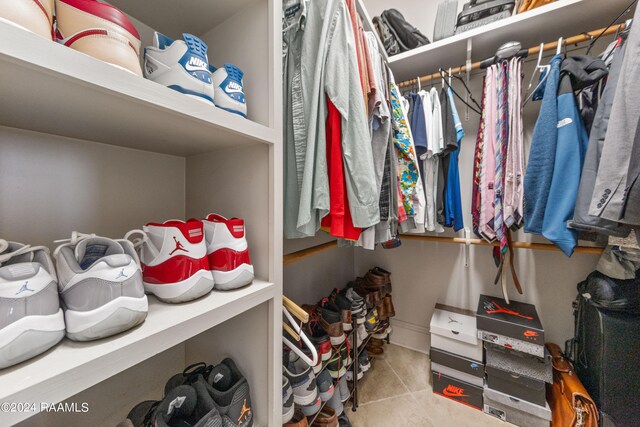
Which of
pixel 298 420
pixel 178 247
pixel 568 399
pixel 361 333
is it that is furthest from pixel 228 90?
pixel 568 399

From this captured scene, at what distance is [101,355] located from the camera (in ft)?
0.89

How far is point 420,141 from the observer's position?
1116mm

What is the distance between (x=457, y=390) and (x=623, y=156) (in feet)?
3.83

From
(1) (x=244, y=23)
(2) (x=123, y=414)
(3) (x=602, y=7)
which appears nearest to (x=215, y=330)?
(2) (x=123, y=414)

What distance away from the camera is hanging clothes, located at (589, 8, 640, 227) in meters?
0.63

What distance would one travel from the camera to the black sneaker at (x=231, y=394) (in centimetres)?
47

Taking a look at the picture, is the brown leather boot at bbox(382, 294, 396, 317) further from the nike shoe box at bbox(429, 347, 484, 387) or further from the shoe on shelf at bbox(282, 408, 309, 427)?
the shoe on shelf at bbox(282, 408, 309, 427)

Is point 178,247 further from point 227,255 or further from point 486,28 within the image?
point 486,28

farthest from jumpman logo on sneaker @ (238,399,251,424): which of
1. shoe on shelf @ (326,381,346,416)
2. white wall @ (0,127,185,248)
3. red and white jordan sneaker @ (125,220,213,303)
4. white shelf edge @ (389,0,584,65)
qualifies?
white shelf edge @ (389,0,584,65)

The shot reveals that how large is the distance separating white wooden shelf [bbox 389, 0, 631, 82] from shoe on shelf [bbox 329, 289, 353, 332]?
4.21 ft

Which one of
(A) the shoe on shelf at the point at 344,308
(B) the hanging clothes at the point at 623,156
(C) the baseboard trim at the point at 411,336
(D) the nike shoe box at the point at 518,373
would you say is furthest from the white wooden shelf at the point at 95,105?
(C) the baseboard trim at the point at 411,336

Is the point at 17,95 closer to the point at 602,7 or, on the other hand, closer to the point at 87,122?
the point at 87,122

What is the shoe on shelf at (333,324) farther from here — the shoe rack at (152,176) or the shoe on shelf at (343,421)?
the shoe rack at (152,176)

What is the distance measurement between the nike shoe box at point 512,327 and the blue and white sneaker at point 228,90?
137 centimetres
